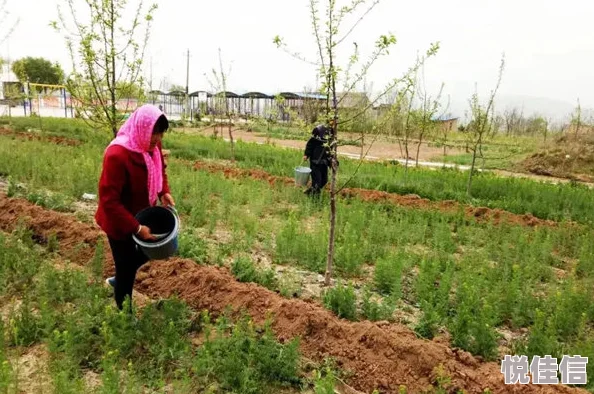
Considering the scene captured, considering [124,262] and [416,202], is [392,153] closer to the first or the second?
[416,202]

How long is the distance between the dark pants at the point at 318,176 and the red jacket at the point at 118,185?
5549 millimetres

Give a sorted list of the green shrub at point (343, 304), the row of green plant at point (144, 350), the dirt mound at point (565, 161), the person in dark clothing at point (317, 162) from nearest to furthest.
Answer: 1. the row of green plant at point (144, 350)
2. the green shrub at point (343, 304)
3. the person in dark clothing at point (317, 162)
4. the dirt mound at point (565, 161)

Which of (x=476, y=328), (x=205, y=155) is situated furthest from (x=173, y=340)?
(x=205, y=155)

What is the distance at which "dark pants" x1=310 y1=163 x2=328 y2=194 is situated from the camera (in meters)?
8.80

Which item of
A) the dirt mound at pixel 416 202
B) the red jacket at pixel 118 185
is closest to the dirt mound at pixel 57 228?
the red jacket at pixel 118 185

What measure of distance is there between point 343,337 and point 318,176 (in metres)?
5.35

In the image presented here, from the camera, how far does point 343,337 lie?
12.3 ft

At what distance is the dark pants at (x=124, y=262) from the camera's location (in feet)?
11.6

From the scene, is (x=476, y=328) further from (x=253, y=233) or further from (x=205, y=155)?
(x=205, y=155)

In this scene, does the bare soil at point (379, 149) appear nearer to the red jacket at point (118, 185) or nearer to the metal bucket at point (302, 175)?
the metal bucket at point (302, 175)

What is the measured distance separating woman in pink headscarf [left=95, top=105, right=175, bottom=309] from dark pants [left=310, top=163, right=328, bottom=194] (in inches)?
210

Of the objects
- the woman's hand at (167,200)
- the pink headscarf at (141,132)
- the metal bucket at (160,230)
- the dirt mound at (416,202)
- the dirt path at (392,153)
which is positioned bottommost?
the dirt path at (392,153)

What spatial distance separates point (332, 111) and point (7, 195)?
576 cm

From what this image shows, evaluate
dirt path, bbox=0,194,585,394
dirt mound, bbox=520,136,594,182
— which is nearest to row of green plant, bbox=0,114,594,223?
dirt path, bbox=0,194,585,394
